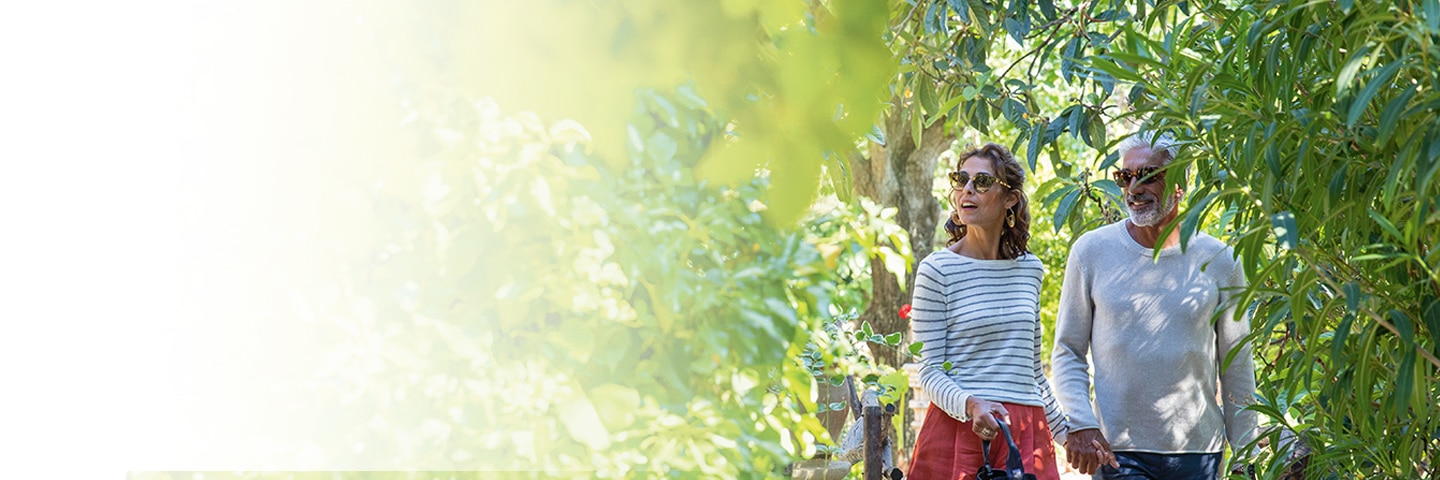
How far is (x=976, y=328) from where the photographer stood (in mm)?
2896

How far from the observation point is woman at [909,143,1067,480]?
9.28 feet

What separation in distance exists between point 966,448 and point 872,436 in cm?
88

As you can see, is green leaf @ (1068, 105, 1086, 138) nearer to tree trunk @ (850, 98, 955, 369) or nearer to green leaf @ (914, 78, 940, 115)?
green leaf @ (914, 78, 940, 115)

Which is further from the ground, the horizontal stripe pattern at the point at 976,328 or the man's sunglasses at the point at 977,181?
the man's sunglasses at the point at 977,181

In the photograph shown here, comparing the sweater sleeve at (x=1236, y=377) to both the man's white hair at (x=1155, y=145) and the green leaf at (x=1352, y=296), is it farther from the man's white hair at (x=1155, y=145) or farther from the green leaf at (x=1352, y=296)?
the green leaf at (x=1352, y=296)

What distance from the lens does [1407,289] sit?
1.91m

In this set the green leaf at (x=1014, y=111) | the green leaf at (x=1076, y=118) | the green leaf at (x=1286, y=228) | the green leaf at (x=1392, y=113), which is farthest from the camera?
the green leaf at (x=1014, y=111)

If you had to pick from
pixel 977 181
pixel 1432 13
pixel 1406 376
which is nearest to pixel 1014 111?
pixel 977 181

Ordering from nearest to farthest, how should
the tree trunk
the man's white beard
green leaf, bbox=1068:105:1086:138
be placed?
the man's white beard
green leaf, bbox=1068:105:1086:138
the tree trunk

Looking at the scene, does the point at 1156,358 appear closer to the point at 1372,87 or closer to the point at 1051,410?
the point at 1051,410

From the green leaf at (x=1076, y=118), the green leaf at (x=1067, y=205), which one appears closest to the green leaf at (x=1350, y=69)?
the green leaf at (x=1076, y=118)

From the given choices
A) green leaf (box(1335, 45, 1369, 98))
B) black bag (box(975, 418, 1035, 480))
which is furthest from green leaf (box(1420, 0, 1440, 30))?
black bag (box(975, 418, 1035, 480))

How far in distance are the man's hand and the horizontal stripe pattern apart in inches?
5.1

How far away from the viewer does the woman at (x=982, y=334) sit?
2.83m
